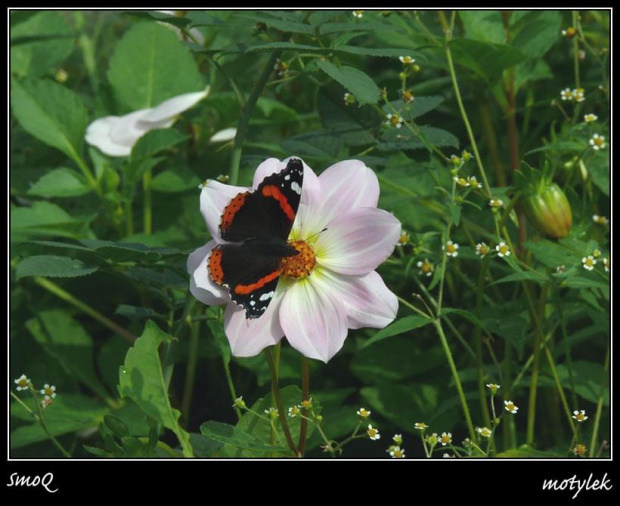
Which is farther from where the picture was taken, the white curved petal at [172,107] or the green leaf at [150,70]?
the green leaf at [150,70]

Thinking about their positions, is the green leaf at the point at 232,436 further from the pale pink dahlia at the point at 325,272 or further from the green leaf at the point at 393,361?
the green leaf at the point at 393,361

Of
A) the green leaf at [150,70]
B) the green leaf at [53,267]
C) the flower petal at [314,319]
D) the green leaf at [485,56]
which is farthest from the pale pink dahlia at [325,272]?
the green leaf at [150,70]

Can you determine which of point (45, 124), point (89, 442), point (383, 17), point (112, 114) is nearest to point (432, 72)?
point (383, 17)

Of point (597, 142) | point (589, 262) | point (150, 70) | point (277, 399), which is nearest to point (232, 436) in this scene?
point (277, 399)

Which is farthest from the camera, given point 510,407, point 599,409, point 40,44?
point 40,44

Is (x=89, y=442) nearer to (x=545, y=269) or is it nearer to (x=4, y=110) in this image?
(x=4, y=110)

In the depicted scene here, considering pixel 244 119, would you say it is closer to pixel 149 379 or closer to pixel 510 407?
pixel 149 379
